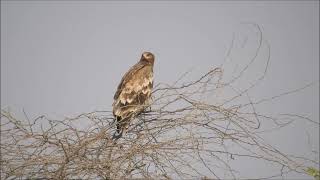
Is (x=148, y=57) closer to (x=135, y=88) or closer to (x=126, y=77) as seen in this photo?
(x=126, y=77)

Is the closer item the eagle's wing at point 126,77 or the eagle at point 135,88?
the eagle at point 135,88

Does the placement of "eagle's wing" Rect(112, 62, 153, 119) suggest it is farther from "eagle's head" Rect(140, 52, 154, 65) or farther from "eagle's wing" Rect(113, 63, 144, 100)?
"eagle's head" Rect(140, 52, 154, 65)

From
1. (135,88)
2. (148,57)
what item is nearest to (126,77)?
(135,88)

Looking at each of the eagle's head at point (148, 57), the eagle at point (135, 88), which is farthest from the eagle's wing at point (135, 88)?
the eagle's head at point (148, 57)

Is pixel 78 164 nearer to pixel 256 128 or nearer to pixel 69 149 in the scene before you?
pixel 69 149

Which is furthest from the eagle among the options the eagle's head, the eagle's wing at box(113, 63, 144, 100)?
the eagle's head

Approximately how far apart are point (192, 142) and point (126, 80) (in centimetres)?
342

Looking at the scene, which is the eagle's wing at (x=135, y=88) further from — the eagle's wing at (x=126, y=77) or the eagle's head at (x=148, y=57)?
the eagle's head at (x=148, y=57)

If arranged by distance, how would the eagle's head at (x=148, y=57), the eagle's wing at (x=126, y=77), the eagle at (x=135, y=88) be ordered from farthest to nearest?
the eagle's head at (x=148, y=57) < the eagle's wing at (x=126, y=77) < the eagle at (x=135, y=88)

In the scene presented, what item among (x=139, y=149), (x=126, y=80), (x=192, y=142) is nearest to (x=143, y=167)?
(x=139, y=149)

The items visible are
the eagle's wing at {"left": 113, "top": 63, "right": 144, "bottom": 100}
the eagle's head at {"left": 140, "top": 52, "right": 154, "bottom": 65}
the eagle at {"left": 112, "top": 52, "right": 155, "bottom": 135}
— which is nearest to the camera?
the eagle at {"left": 112, "top": 52, "right": 155, "bottom": 135}

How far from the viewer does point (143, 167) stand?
4.10m

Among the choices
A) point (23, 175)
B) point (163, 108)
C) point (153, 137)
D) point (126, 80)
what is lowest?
point (23, 175)

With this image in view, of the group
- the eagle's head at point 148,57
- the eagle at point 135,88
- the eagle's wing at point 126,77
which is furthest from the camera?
the eagle's head at point 148,57
